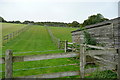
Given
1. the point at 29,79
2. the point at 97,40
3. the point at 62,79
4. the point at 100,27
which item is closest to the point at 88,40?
the point at 97,40

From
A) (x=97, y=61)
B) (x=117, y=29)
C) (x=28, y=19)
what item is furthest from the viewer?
(x=28, y=19)

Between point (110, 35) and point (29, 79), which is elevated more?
point (110, 35)

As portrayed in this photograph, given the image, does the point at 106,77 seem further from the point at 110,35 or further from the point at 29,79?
the point at 110,35

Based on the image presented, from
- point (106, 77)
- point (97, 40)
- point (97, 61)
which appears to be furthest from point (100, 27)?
point (106, 77)

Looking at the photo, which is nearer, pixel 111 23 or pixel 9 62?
pixel 9 62

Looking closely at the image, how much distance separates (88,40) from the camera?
26.6 ft

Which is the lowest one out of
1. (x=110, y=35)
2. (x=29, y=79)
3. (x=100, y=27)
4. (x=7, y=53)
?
(x=29, y=79)

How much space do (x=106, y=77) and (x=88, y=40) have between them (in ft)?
13.5

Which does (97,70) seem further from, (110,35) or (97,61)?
(110,35)

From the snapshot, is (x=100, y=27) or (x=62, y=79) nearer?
(x=62, y=79)

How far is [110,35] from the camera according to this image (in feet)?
22.7

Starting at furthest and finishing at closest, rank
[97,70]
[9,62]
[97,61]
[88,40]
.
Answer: [88,40]
[97,61]
[97,70]
[9,62]

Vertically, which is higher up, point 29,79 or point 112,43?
point 112,43

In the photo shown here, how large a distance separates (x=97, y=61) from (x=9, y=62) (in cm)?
551
